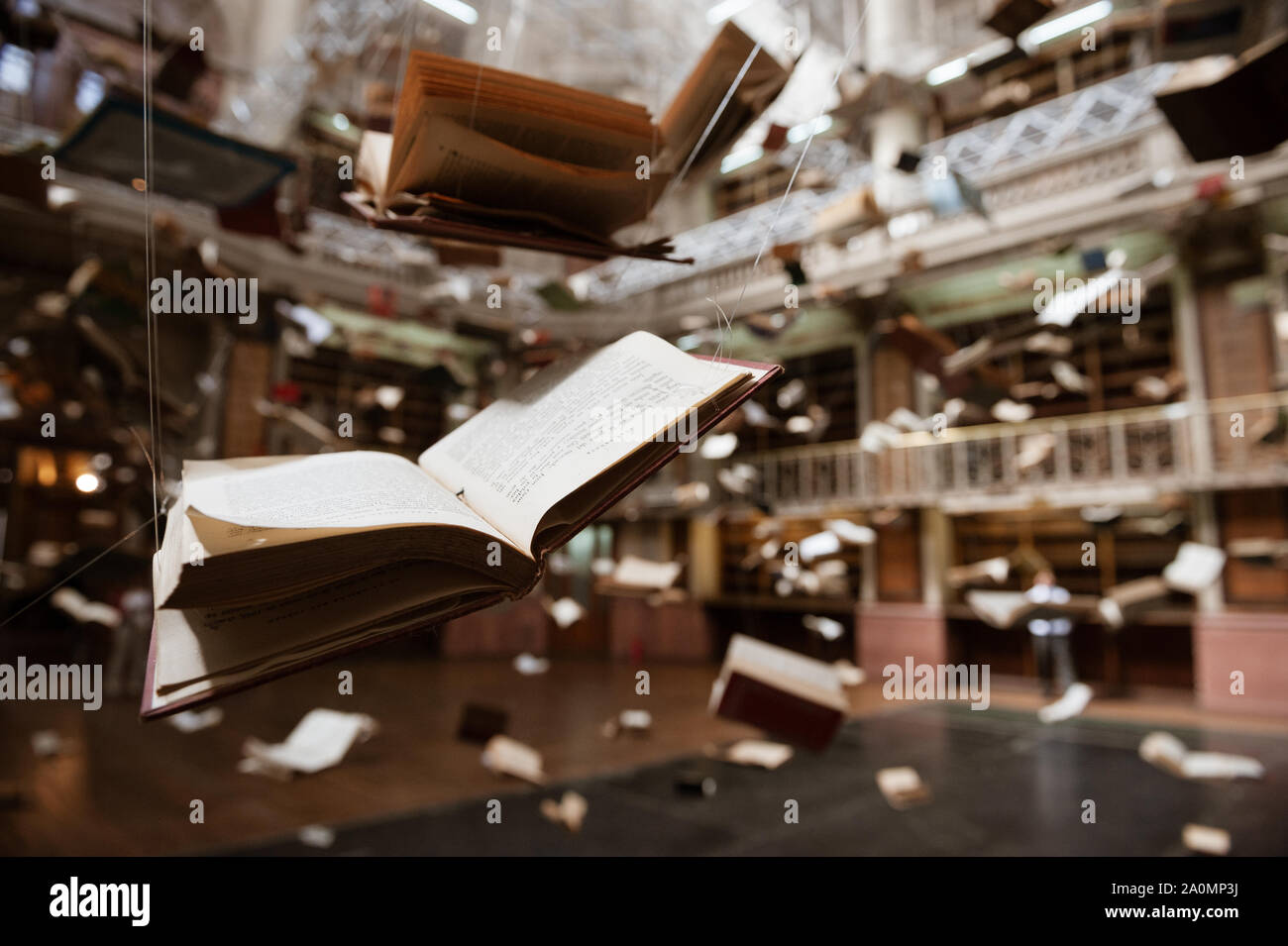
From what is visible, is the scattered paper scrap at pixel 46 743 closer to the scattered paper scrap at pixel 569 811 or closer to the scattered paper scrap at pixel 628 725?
the scattered paper scrap at pixel 569 811

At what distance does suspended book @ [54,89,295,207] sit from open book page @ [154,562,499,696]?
154cm

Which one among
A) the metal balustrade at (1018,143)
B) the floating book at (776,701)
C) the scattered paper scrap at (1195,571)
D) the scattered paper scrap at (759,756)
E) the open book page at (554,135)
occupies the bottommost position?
the scattered paper scrap at (759,756)

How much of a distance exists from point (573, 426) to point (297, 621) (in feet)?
1.05

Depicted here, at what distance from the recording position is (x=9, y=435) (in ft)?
29.0

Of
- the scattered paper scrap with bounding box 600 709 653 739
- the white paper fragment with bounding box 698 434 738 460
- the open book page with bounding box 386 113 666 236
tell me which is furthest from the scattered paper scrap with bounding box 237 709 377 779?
the open book page with bounding box 386 113 666 236

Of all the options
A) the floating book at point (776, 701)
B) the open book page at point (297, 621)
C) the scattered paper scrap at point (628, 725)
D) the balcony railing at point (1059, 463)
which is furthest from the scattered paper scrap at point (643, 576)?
the balcony railing at point (1059, 463)

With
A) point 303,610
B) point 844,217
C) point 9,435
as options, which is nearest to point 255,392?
point 9,435

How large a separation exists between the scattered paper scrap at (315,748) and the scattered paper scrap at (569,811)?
806 mm

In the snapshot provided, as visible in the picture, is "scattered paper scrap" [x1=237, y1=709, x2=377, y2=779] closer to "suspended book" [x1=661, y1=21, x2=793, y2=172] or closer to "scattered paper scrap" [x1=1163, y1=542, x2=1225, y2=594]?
"suspended book" [x1=661, y1=21, x2=793, y2=172]

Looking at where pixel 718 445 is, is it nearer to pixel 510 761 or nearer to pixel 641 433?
pixel 510 761

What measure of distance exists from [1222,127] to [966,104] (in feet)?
4.09

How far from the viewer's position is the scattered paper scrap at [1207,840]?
8.95 ft

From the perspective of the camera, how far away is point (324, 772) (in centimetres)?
401

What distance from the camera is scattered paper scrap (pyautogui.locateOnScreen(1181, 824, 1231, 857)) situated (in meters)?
2.73
